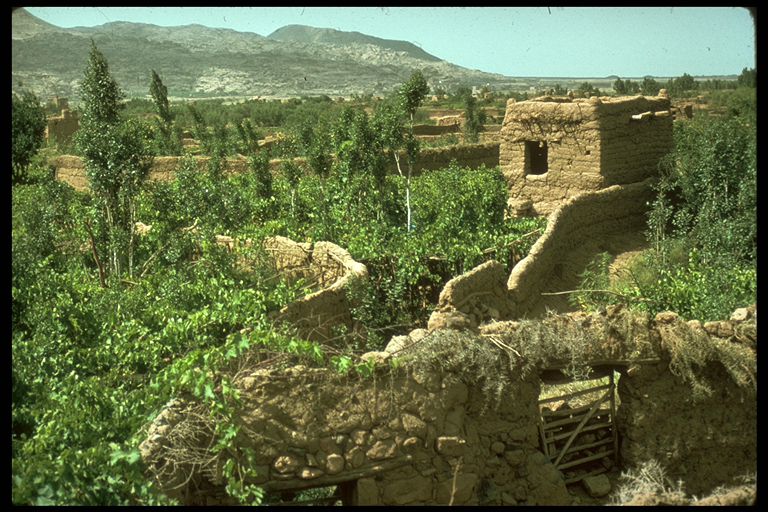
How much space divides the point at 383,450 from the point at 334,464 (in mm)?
416

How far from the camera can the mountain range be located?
8050cm

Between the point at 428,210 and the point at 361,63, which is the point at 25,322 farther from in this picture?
the point at 361,63

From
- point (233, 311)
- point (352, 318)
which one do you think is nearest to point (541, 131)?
point (352, 318)

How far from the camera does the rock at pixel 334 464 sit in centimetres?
729

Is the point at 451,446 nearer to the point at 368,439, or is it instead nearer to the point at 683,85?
the point at 368,439

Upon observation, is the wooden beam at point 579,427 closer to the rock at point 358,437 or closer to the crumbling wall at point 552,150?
the rock at point 358,437

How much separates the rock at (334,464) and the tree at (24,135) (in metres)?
15.4

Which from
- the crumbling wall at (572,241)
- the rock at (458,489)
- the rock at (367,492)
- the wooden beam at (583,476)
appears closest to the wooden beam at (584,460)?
the wooden beam at (583,476)

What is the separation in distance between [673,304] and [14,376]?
7.71 meters

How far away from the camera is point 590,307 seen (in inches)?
487

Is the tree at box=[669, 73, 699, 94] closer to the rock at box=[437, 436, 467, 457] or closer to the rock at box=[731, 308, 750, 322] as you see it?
the rock at box=[731, 308, 750, 322]

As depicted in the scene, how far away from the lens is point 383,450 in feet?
24.4

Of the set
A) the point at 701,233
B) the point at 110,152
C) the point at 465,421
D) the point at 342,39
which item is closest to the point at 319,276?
the point at 110,152

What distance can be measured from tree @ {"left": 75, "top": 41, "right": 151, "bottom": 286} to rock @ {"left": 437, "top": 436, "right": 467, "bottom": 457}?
20.6 ft
